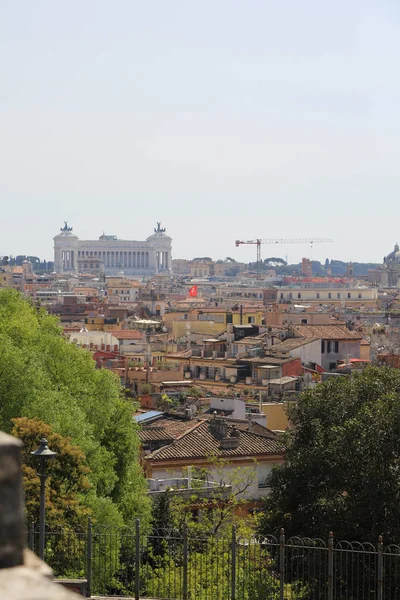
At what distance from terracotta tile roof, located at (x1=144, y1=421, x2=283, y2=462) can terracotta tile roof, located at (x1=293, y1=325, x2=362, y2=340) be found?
30565mm

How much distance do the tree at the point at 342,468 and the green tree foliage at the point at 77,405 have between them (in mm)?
2424

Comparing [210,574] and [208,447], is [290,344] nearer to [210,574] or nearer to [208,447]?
[208,447]

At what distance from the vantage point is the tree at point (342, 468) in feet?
54.8

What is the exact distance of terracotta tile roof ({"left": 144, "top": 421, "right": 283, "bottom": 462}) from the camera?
25.6 metres

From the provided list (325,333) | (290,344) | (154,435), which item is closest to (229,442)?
(154,435)

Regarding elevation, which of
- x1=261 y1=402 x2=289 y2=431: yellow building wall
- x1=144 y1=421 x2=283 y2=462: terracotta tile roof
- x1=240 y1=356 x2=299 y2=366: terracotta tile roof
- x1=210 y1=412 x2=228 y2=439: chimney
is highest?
x1=210 y1=412 x2=228 y2=439: chimney

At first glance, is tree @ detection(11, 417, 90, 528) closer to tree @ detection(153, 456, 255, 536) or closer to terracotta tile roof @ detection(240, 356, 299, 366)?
tree @ detection(153, 456, 255, 536)

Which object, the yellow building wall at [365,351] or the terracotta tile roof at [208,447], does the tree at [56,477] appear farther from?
the yellow building wall at [365,351]

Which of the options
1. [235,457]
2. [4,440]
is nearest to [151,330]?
[235,457]

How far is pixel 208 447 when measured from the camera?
1033 inches

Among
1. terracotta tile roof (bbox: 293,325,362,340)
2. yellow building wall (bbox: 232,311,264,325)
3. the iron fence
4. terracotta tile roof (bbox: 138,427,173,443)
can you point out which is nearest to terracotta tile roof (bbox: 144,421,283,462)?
terracotta tile roof (bbox: 138,427,173,443)

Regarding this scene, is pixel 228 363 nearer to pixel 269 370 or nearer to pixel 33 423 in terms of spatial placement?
pixel 269 370

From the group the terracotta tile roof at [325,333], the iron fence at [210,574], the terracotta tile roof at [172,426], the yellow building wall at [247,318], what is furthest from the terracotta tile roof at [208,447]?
the yellow building wall at [247,318]

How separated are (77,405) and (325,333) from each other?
132ft
